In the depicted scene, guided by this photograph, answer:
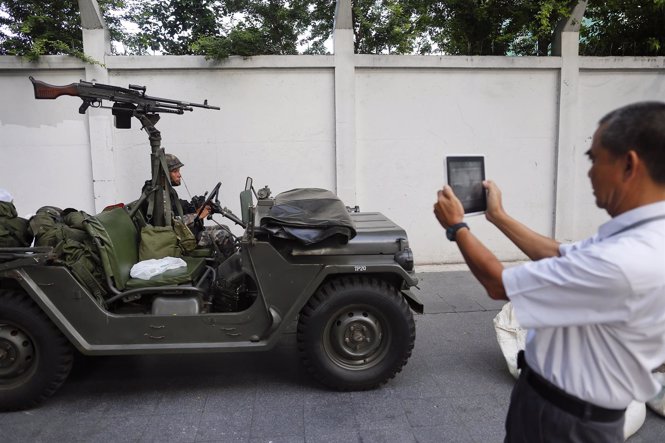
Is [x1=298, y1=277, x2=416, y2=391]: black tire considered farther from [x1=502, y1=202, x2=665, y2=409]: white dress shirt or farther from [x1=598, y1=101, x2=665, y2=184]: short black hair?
[x1=598, y1=101, x2=665, y2=184]: short black hair

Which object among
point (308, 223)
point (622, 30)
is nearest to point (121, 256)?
point (308, 223)

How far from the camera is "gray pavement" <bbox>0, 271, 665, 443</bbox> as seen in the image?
3.24 m

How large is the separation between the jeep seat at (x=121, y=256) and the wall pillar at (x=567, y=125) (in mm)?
5884

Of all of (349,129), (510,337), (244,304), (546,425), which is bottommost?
(510,337)

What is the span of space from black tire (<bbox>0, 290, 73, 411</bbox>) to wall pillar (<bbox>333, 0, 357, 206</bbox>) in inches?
174

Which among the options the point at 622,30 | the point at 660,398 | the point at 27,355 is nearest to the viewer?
the point at 660,398

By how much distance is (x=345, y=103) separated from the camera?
23.1 feet

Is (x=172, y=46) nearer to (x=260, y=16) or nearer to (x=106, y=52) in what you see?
(x=260, y=16)

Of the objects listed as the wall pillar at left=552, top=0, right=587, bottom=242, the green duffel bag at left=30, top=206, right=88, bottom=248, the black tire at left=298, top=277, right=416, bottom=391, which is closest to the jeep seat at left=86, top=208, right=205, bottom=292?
the green duffel bag at left=30, top=206, right=88, bottom=248

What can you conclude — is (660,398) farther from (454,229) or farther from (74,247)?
(74,247)

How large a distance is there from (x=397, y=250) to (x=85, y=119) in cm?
513

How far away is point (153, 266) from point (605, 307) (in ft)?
10.9

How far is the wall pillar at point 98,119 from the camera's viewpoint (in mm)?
6586

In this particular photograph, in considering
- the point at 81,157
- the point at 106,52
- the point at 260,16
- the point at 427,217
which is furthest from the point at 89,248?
the point at 260,16
